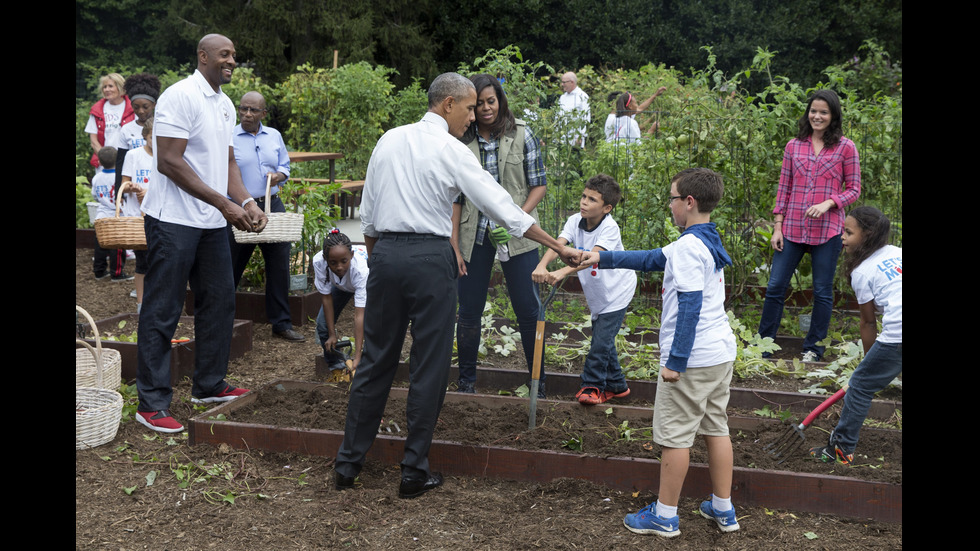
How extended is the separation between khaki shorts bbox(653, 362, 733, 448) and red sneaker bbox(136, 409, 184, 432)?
281 cm

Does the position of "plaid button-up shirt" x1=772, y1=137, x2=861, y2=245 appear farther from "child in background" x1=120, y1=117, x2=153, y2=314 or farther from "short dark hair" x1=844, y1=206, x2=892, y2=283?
"child in background" x1=120, y1=117, x2=153, y2=314

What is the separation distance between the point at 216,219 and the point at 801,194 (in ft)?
13.5

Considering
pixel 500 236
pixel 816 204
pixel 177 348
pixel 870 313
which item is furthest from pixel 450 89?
pixel 816 204

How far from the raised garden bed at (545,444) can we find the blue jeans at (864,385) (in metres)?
0.19

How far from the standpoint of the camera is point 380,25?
23.7m

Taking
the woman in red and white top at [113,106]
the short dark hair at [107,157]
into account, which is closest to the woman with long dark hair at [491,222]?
the short dark hair at [107,157]

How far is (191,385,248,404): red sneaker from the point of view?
17.1ft

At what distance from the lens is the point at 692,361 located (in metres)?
3.49

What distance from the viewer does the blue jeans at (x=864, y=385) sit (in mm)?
3943

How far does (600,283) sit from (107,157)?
6.07 meters

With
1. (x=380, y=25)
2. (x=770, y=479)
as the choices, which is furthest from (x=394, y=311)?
(x=380, y=25)

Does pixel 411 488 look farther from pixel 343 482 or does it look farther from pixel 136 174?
pixel 136 174

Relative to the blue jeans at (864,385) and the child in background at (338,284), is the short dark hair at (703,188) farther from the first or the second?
the child in background at (338,284)

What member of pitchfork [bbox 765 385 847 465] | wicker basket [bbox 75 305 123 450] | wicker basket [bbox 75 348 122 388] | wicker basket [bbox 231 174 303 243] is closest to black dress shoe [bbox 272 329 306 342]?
wicker basket [bbox 231 174 303 243]
